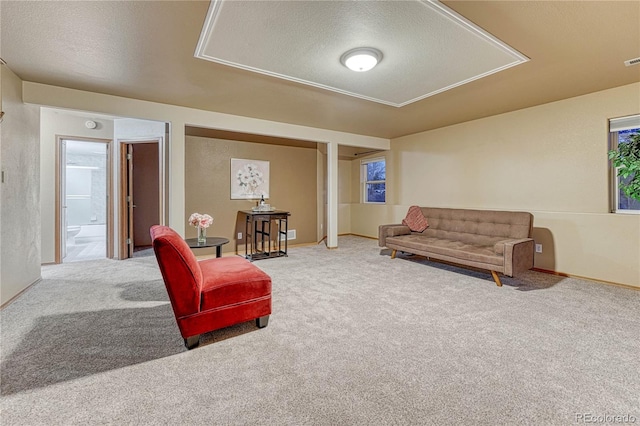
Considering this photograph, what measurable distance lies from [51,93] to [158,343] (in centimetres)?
343

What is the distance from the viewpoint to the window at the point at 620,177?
3.40 meters

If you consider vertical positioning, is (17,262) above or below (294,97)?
below

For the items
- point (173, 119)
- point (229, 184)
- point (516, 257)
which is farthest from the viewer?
point (229, 184)

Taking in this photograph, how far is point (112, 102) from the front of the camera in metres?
3.67

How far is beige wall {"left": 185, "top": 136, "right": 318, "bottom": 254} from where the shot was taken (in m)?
5.03

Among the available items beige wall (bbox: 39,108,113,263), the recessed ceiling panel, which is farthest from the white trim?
beige wall (bbox: 39,108,113,263)

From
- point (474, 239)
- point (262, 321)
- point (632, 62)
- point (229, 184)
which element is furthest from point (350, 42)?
point (229, 184)

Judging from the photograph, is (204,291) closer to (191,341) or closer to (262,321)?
(191,341)

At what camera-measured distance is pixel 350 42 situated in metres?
2.38

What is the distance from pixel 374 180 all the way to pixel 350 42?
5.10 metres

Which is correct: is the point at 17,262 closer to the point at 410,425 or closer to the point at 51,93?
the point at 51,93

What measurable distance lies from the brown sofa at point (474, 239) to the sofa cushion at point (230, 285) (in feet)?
8.96

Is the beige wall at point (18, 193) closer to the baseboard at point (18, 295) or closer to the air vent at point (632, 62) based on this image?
the baseboard at point (18, 295)

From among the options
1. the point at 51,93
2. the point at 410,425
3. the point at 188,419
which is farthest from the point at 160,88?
the point at 410,425
